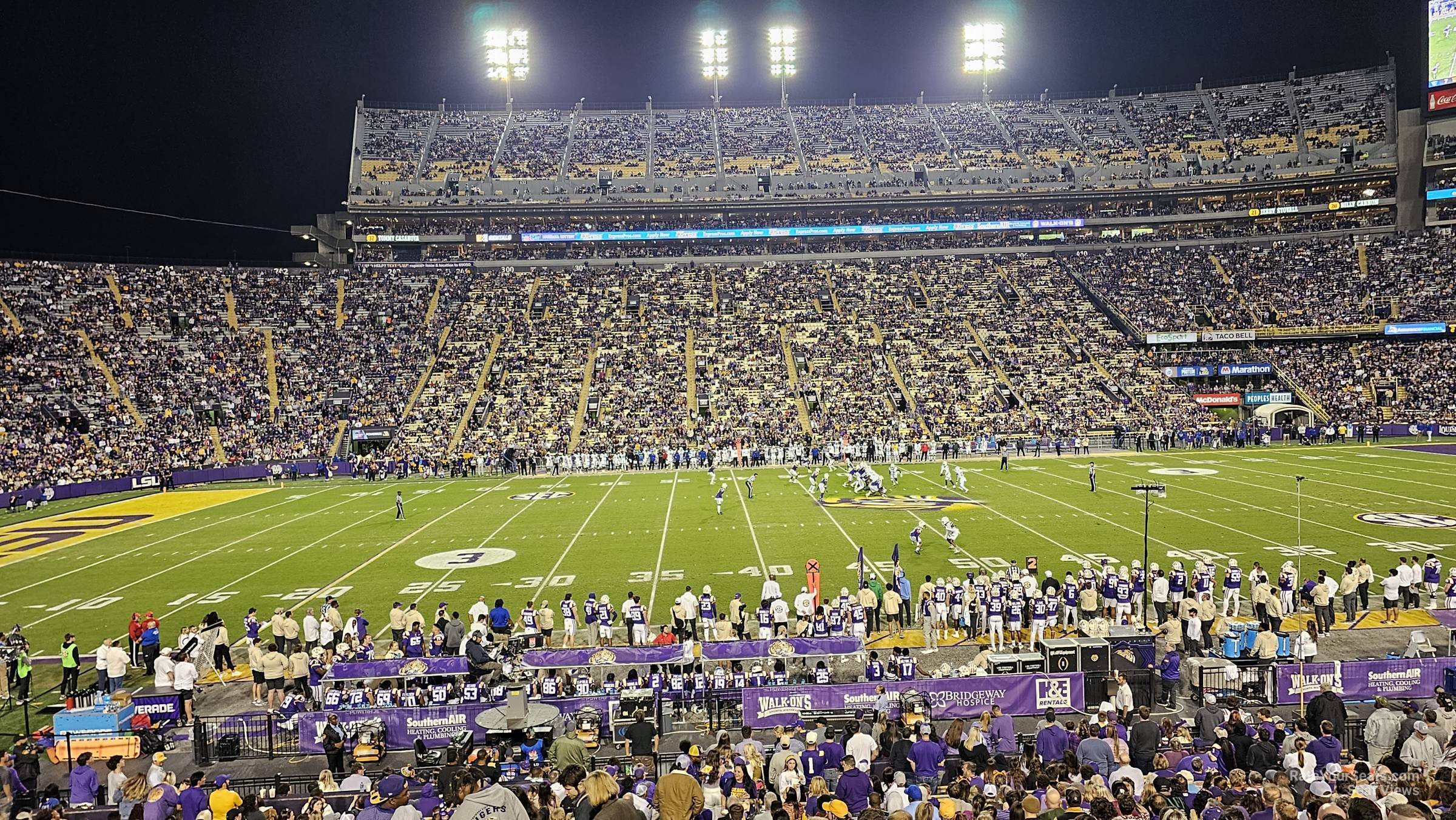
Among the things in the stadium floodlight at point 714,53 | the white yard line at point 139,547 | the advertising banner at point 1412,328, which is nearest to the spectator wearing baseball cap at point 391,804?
the white yard line at point 139,547

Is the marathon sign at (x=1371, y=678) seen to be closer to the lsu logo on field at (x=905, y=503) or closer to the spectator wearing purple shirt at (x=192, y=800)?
the spectator wearing purple shirt at (x=192, y=800)

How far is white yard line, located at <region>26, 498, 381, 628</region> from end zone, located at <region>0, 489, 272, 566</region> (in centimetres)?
508

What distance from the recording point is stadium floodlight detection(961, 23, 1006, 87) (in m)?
76.9

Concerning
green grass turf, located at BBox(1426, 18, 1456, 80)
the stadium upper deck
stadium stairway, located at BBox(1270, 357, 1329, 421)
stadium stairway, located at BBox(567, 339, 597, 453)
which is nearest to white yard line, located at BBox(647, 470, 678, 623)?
stadium stairway, located at BBox(567, 339, 597, 453)

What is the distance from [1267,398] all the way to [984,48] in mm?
42304

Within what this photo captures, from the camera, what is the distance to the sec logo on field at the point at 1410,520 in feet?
76.0

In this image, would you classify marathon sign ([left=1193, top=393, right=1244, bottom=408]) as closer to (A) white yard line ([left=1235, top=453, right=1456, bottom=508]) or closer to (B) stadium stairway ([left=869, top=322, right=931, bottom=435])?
(A) white yard line ([left=1235, top=453, right=1456, bottom=508])

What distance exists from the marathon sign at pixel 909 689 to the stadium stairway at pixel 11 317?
52446 mm

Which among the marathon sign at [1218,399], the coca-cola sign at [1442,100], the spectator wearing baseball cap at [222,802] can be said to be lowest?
the spectator wearing baseball cap at [222,802]

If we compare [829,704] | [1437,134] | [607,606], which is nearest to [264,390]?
[607,606]

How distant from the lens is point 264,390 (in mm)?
49656

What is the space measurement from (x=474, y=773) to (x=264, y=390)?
49.0 m

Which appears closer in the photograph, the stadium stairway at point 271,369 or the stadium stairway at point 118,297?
the stadium stairway at point 271,369

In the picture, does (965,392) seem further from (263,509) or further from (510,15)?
(510,15)
